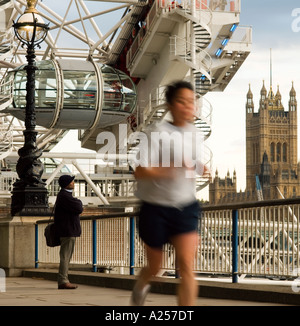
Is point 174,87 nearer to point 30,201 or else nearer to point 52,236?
point 52,236

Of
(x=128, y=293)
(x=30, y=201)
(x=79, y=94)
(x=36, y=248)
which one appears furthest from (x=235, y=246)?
(x=79, y=94)

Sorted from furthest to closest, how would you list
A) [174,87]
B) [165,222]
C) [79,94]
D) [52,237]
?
[79,94]
[52,237]
[174,87]
[165,222]

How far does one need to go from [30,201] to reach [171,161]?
11375mm

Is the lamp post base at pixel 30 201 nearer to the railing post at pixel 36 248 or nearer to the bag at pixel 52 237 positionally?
the railing post at pixel 36 248

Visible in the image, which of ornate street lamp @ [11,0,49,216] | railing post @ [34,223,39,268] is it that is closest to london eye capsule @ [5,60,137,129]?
ornate street lamp @ [11,0,49,216]

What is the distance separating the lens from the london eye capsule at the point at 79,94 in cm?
5094

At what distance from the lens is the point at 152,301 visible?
966cm

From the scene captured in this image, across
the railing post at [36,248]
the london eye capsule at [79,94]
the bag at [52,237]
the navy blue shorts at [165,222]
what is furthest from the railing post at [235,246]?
the london eye capsule at [79,94]

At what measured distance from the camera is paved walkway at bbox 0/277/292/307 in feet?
30.6

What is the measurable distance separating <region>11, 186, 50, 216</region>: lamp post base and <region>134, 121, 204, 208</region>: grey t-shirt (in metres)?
11.1

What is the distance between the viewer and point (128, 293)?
37.5ft

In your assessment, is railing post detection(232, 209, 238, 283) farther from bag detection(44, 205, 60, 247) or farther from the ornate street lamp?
the ornate street lamp
